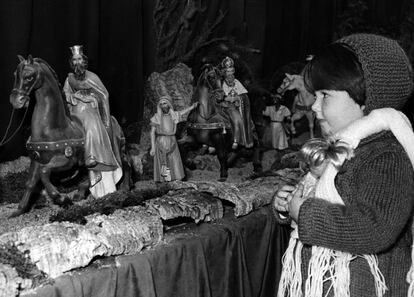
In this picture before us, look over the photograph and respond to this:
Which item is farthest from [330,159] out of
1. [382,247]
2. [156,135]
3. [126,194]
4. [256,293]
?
[156,135]

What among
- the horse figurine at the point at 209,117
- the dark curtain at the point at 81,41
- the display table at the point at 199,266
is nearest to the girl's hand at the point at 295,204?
the display table at the point at 199,266

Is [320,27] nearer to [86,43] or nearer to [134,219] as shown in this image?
[86,43]

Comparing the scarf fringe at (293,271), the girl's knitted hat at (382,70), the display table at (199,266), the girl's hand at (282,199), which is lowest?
the display table at (199,266)

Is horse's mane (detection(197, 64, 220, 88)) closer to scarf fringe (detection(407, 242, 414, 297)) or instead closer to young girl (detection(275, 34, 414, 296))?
young girl (detection(275, 34, 414, 296))

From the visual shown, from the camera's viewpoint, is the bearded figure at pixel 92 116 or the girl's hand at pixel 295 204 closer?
the girl's hand at pixel 295 204

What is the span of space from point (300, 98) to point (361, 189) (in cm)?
306

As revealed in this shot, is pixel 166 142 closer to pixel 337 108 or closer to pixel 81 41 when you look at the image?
pixel 81 41

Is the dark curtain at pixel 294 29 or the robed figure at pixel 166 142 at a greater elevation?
the dark curtain at pixel 294 29

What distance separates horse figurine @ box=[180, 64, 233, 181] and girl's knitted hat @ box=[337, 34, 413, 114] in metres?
1.86

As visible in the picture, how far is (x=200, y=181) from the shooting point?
2.51 metres

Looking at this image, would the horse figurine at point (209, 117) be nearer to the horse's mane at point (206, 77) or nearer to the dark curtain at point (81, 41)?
the horse's mane at point (206, 77)

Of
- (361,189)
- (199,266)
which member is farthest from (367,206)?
(199,266)

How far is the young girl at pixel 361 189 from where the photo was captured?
4.27ft

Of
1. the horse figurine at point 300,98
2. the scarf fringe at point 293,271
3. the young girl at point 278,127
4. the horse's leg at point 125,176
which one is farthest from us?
the horse figurine at point 300,98
